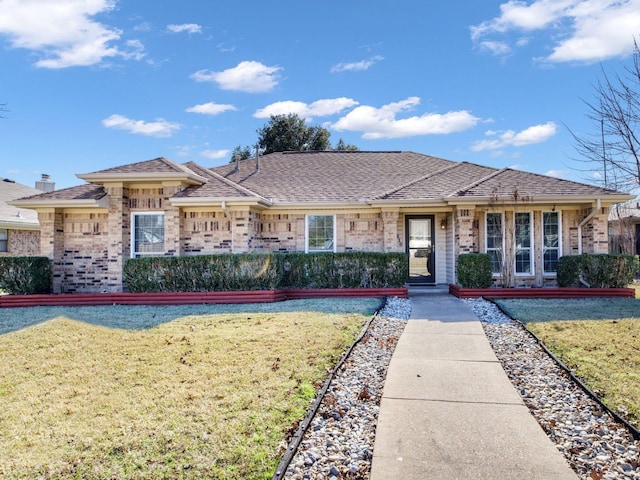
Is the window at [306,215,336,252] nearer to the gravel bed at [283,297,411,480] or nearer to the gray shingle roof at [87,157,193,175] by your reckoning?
the gray shingle roof at [87,157,193,175]

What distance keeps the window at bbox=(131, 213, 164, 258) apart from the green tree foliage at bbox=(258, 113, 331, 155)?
18.9 meters

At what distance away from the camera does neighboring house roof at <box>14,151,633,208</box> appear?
12508 millimetres

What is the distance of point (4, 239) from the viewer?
1889 centimetres

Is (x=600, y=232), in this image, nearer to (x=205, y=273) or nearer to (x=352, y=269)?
(x=352, y=269)

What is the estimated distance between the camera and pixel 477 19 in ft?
41.1

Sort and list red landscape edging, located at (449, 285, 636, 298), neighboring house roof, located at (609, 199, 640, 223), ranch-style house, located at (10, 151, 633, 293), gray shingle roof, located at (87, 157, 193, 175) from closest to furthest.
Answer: red landscape edging, located at (449, 285, 636, 298) < ranch-style house, located at (10, 151, 633, 293) < gray shingle roof, located at (87, 157, 193, 175) < neighboring house roof, located at (609, 199, 640, 223)

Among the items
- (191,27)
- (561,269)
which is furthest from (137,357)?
(561,269)

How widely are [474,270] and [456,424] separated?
8.41 metres

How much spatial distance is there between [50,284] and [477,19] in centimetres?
1486

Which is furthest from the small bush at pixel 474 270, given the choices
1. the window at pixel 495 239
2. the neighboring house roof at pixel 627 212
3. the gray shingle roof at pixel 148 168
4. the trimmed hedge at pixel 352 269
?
the neighboring house roof at pixel 627 212

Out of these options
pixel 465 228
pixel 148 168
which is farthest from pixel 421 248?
pixel 148 168

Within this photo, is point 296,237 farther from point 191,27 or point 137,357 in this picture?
point 137,357

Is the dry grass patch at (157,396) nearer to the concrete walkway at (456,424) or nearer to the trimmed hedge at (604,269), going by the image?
the concrete walkway at (456,424)

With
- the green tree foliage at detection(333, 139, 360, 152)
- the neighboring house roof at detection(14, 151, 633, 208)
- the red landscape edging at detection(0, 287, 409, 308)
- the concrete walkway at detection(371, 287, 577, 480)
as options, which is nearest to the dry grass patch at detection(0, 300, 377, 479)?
the concrete walkway at detection(371, 287, 577, 480)
